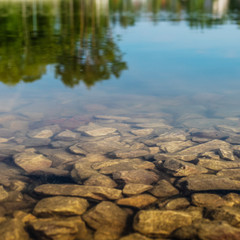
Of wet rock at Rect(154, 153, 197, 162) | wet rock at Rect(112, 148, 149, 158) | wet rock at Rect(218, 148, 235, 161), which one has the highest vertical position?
wet rock at Rect(218, 148, 235, 161)

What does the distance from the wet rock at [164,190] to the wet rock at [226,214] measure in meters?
0.89

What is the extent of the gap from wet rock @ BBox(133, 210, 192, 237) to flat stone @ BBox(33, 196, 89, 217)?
99cm

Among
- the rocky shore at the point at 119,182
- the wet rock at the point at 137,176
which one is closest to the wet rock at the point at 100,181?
the rocky shore at the point at 119,182

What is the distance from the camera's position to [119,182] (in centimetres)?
736

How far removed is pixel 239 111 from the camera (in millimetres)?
12375

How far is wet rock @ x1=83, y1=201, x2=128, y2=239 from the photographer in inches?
228

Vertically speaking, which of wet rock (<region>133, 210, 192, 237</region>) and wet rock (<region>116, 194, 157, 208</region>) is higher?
wet rock (<region>133, 210, 192, 237</region>)

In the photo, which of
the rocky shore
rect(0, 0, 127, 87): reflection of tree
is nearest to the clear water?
rect(0, 0, 127, 87): reflection of tree

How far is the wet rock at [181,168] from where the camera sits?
7655mm

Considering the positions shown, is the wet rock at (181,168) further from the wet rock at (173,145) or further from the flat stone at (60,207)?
the flat stone at (60,207)

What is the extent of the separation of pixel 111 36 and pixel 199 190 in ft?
90.7

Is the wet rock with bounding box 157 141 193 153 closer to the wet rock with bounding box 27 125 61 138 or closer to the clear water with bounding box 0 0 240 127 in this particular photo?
the clear water with bounding box 0 0 240 127

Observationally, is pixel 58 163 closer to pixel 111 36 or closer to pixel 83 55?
pixel 83 55

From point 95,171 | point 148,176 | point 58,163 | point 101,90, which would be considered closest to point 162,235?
point 148,176
